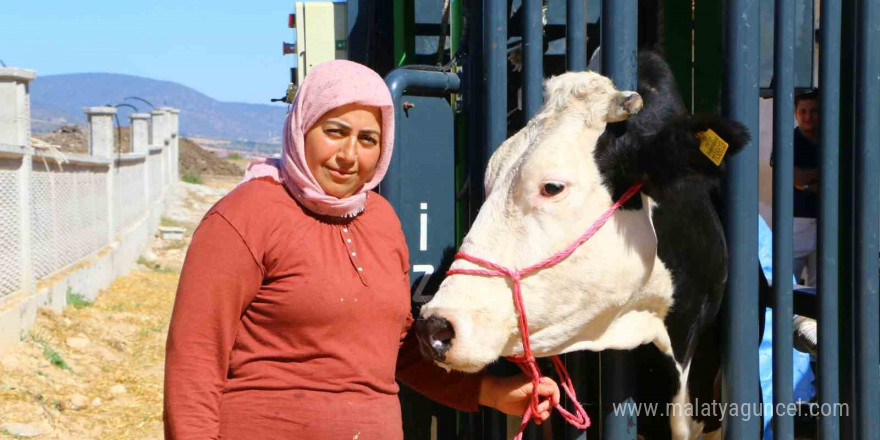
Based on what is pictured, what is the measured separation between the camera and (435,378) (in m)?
2.38

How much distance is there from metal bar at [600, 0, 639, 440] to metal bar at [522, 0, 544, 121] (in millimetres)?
181

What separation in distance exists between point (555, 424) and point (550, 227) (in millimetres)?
841

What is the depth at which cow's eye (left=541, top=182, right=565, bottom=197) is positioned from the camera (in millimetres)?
2074

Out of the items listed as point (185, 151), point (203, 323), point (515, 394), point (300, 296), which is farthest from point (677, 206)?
point (185, 151)

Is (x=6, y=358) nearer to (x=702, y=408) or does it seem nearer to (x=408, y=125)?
(x=408, y=125)

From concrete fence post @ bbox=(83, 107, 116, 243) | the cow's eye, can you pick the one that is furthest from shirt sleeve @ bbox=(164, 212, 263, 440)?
concrete fence post @ bbox=(83, 107, 116, 243)

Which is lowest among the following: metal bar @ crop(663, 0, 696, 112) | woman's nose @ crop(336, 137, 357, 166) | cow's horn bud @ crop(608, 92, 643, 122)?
woman's nose @ crop(336, 137, 357, 166)

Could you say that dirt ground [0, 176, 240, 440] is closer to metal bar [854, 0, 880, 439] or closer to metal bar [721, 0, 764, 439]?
metal bar [721, 0, 764, 439]

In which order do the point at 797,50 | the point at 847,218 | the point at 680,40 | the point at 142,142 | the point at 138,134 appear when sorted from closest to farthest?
the point at 847,218
the point at 797,50
the point at 680,40
the point at 138,134
the point at 142,142

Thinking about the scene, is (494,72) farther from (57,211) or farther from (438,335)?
(57,211)

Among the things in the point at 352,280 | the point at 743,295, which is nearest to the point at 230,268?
the point at 352,280

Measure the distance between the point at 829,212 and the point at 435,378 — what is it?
41.6 inches

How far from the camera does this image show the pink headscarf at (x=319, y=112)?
2057 mm

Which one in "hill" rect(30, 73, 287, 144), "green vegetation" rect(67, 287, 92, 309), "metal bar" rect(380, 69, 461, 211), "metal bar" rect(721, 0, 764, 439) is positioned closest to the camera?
"metal bar" rect(721, 0, 764, 439)
